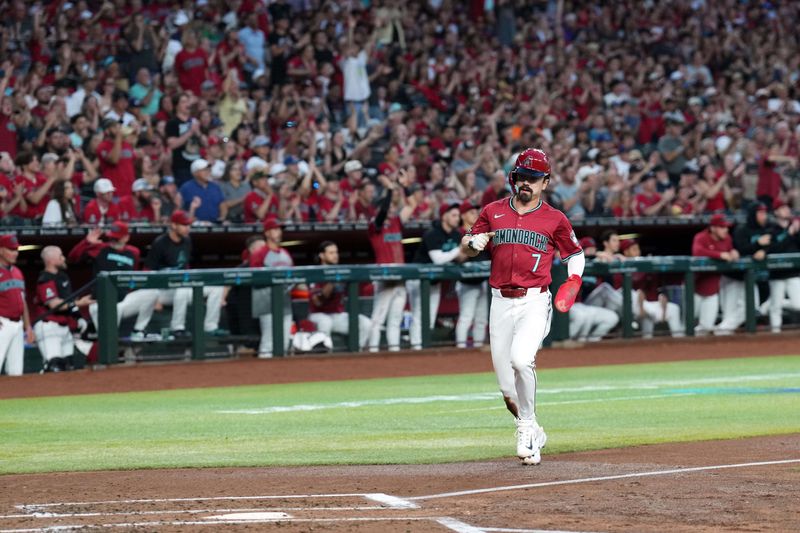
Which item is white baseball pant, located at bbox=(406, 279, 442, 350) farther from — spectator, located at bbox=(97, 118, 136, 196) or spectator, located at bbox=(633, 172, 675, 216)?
spectator, located at bbox=(633, 172, 675, 216)

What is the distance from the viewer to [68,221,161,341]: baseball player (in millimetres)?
15844

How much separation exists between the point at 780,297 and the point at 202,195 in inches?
360

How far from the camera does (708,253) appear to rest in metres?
20.1

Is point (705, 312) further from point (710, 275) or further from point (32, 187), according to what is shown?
point (32, 187)

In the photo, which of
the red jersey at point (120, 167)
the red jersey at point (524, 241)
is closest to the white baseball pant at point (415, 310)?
the red jersey at point (120, 167)

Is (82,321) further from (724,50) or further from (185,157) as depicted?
(724,50)

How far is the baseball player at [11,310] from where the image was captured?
15094 mm

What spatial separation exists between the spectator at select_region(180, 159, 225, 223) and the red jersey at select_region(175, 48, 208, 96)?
2.65m

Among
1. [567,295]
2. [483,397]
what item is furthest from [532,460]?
[483,397]

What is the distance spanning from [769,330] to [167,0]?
11.0 meters

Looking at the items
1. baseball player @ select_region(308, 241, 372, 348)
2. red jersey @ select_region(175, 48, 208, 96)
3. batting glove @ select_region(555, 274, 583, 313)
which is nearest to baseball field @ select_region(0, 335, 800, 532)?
baseball player @ select_region(308, 241, 372, 348)

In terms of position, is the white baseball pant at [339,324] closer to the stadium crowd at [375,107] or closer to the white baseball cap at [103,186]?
the stadium crowd at [375,107]

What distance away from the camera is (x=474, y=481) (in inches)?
291

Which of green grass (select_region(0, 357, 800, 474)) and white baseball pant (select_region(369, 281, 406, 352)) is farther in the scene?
white baseball pant (select_region(369, 281, 406, 352))
